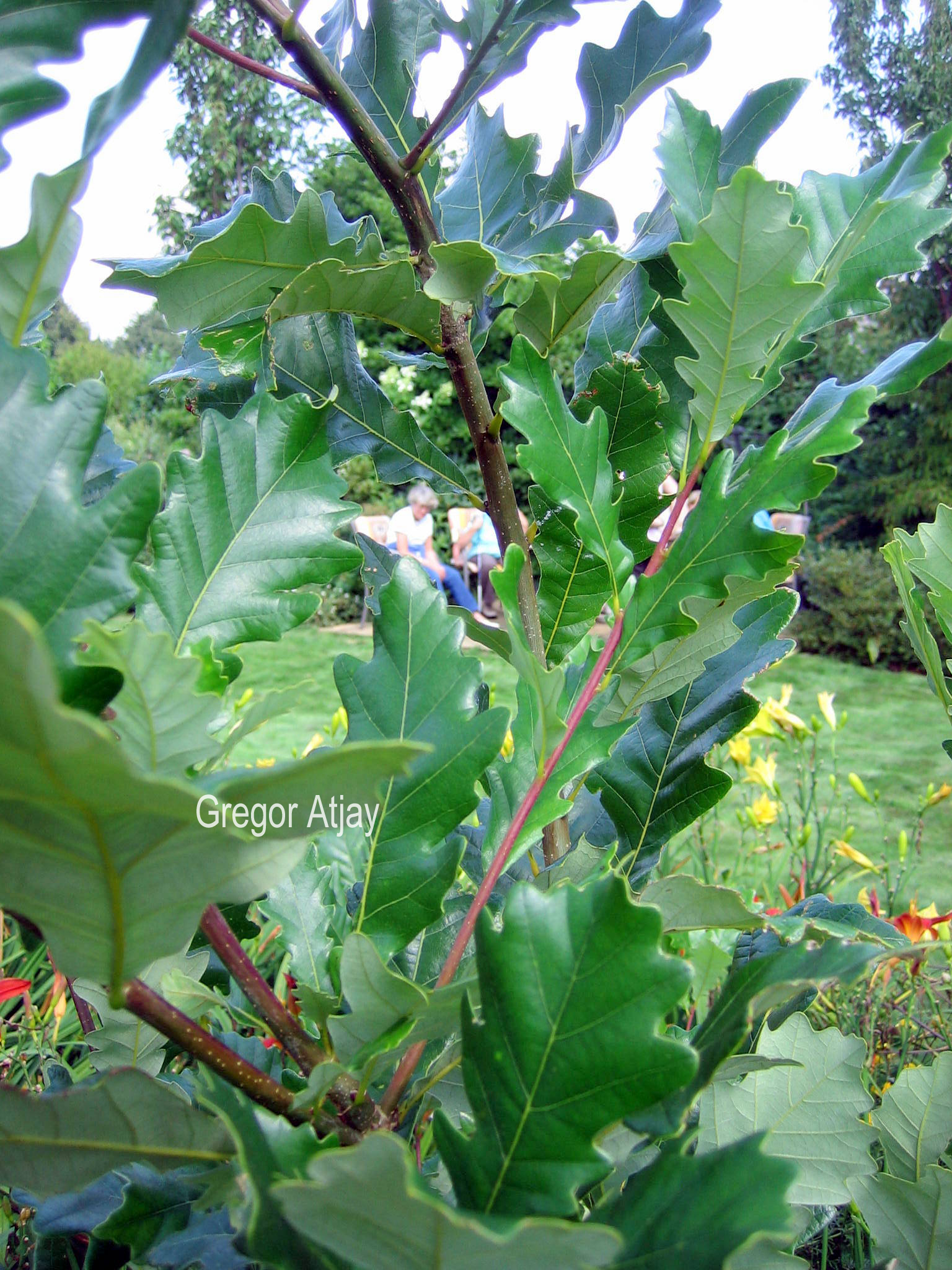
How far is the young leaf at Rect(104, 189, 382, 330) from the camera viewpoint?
634mm

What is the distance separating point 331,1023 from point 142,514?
0.25 meters

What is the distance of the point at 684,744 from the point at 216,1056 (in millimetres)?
413

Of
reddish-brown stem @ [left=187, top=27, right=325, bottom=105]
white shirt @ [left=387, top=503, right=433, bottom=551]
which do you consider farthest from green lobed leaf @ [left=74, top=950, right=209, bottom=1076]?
white shirt @ [left=387, top=503, right=433, bottom=551]

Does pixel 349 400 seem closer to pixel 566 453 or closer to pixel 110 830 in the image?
pixel 566 453

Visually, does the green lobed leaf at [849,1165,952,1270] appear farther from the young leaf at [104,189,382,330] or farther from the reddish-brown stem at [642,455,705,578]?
the young leaf at [104,189,382,330]

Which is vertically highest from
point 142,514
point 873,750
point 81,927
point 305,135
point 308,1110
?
point 305,135

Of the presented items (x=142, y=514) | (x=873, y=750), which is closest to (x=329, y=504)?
(x=142, y=514)

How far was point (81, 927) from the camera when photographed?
353 millimetres

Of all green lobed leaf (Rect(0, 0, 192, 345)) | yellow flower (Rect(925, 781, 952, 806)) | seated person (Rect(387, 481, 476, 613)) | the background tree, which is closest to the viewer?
green lobed leaf (Rect(0, 0, 192, 345))

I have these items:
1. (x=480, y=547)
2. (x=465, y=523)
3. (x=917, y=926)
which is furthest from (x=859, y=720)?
(x=917, y=926)

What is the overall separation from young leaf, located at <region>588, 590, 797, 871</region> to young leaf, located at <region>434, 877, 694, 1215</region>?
1.02 feet

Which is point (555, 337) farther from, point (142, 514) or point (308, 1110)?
point (308, 1110)

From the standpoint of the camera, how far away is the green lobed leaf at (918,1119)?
0.61 m

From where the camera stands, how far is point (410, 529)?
8.45 m
